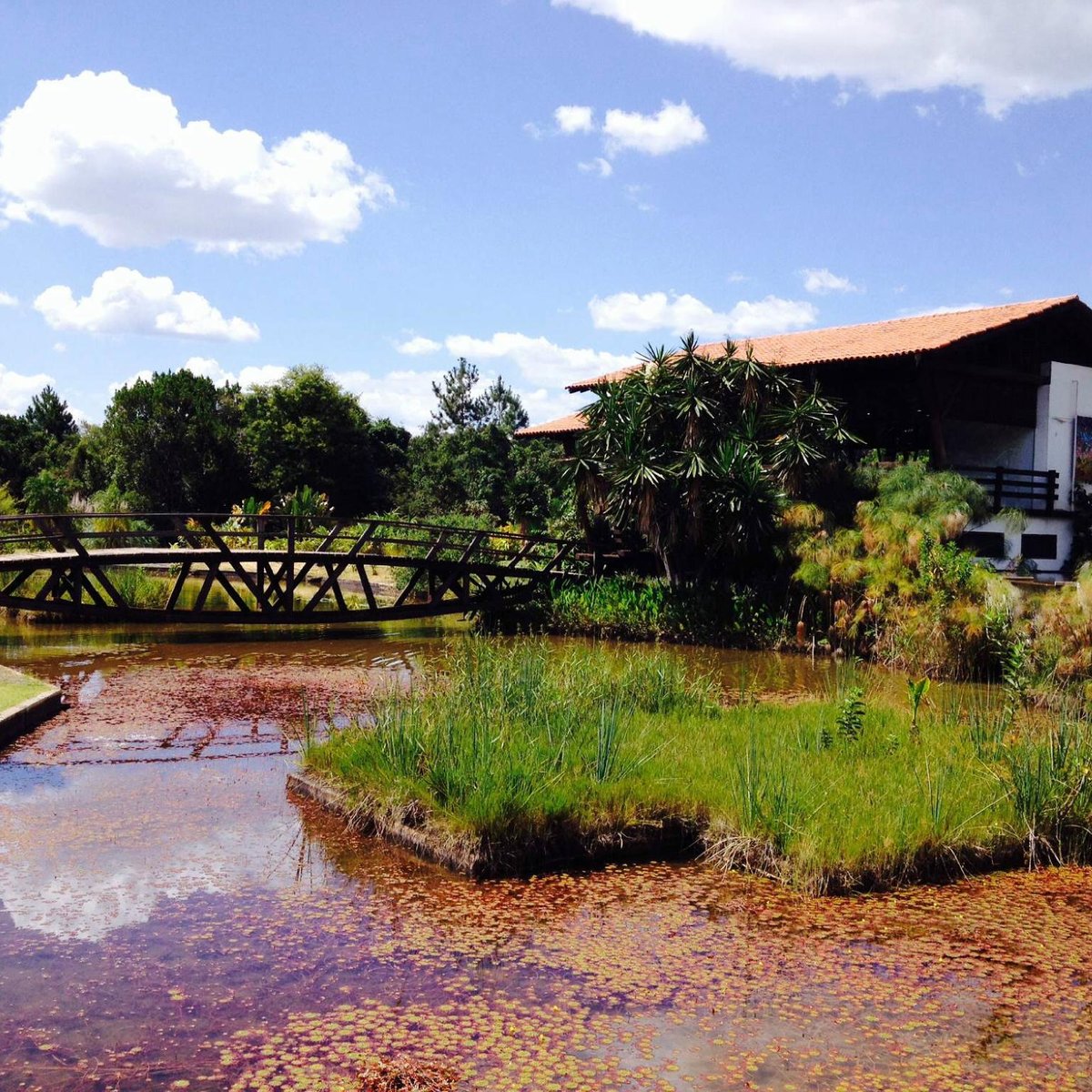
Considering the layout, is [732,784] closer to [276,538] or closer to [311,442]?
[276,538]

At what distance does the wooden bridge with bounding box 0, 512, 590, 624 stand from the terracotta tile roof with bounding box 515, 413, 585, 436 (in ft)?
8.41

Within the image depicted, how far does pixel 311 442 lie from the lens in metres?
38.6

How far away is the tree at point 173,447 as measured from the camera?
38281mm

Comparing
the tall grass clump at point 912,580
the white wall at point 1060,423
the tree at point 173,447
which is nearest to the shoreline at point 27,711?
the tall grass clump at point 912,580

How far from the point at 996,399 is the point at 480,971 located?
2053 cm

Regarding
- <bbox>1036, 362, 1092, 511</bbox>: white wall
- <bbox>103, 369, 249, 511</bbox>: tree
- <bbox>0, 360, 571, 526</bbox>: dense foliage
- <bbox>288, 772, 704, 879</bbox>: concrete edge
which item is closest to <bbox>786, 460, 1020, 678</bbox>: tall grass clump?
<bbox>1036, 362, 1092, 511</bbox>: white wall

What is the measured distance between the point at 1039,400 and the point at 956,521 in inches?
287

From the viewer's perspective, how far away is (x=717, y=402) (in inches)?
758

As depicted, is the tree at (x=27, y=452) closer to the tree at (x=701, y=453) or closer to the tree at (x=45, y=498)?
the tree at (x=45, y=498)

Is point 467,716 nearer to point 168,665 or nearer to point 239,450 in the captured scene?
point 168,665

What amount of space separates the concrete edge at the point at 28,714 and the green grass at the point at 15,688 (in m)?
0.06

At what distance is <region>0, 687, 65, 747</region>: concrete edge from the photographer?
9.70 meters

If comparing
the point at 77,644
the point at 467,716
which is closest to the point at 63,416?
the point at 77,644

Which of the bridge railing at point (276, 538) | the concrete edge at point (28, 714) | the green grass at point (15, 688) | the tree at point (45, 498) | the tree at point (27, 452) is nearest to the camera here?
the concrete edge at point (28, 714)
